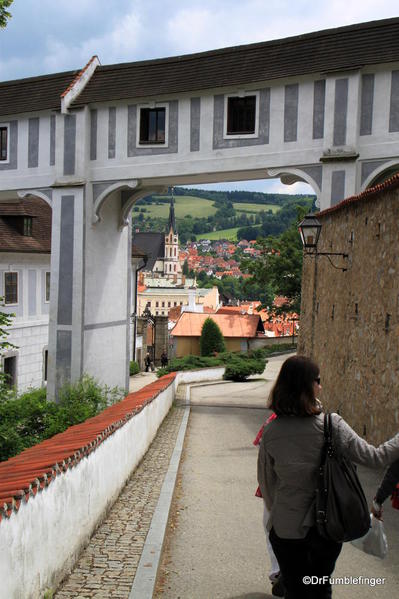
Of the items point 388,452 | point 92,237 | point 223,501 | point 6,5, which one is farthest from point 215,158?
point 388,452

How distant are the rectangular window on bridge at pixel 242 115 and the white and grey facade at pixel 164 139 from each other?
0.12ft

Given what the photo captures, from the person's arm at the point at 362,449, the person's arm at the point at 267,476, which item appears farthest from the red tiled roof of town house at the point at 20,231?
the person's arm at the point at 362,449

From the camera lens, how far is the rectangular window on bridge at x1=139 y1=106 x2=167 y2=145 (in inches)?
707

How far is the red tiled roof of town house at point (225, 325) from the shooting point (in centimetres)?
5219

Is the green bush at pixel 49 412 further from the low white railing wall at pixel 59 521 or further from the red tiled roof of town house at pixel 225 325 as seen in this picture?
the red tiled roof of town house at pixel 225 325

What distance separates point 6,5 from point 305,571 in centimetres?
1293

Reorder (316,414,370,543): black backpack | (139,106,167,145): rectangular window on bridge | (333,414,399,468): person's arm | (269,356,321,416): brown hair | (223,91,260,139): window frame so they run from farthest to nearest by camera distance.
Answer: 1. (139,106,167,145): rectangular window on bridge
2. (223,91,260,139): window frame
3. (269,356,321,416): brown hair
4. (333,414,399,468): person's arm
5. (316,414,370,543): black backpack

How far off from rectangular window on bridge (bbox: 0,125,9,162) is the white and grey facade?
0.24 m

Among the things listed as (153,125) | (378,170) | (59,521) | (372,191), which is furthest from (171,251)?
(59,521)

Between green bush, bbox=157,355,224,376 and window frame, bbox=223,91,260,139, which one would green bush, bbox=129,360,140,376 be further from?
window frame, bbox=223,91,260,139

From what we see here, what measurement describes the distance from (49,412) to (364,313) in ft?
37.4

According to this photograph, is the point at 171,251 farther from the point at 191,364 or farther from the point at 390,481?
the point at 390,481

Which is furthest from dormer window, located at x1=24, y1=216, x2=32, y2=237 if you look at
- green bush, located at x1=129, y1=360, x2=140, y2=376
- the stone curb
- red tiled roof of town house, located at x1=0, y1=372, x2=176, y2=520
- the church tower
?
the church tower

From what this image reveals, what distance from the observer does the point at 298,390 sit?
3537 millimetres
